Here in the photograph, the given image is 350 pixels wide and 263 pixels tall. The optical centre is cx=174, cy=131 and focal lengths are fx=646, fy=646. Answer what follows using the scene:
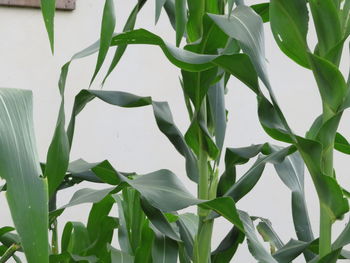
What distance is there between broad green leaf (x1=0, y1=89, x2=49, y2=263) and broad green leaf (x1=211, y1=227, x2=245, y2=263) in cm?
41

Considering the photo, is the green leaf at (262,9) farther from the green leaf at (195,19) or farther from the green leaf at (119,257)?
the green leaf at (119,257)

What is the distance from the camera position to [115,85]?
197cm

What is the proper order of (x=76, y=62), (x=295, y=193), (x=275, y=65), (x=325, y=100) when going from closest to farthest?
(x=325, y=100) < (x=295, y=193) < (x=76, y=62) < (x=275, y=65)

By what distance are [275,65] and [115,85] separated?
1.71 feet

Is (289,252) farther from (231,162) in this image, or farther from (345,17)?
(345,17)

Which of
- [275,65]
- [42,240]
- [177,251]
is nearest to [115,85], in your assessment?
[275,65]

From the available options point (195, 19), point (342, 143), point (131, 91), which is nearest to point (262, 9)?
point (195, 19)

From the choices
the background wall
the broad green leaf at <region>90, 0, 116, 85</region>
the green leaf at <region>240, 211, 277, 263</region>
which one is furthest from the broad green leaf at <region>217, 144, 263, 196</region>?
the background wall

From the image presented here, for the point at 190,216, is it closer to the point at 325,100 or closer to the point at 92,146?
the point at 325,100

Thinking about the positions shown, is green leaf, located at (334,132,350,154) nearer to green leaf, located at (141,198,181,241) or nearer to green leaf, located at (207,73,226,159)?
green leaf, located at (207,73,226,159)

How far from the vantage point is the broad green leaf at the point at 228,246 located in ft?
2.57

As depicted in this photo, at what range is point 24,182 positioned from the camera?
371 millimetres

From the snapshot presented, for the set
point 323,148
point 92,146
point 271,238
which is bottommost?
point 92,146

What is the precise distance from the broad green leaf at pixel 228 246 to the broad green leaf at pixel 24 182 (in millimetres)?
408
